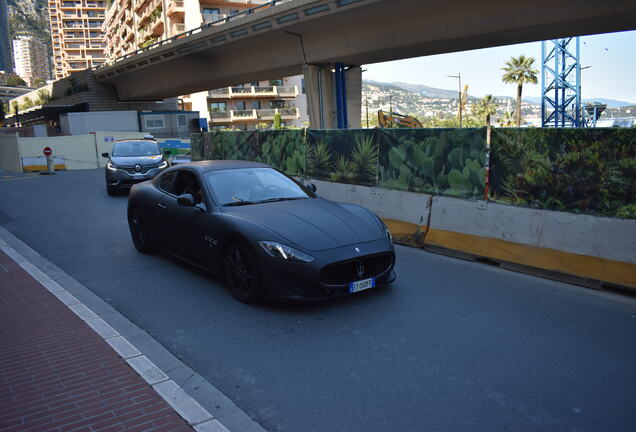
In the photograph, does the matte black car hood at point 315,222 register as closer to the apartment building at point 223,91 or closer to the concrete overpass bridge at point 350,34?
the concrete overpass bridge at point 350,34

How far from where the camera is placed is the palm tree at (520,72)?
3088 inches

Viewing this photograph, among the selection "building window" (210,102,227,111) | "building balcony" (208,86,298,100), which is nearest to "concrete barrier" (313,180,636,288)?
"building balcony" (208,86,298,100)

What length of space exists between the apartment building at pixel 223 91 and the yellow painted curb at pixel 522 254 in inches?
2509

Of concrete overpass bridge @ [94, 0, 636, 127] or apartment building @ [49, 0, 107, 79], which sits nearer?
concrete overpass bridge @ [94, 0, 636, 127]

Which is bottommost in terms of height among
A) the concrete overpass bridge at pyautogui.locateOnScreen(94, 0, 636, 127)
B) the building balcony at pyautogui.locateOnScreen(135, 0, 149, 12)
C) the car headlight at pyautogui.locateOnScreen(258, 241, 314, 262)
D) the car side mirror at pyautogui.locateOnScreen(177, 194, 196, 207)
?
the car headlight at pyautogui.locateOnScreen(258, 241, 314, 262)

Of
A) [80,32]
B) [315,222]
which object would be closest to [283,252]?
[315,222]

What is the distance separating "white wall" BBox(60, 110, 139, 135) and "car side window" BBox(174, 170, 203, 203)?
4387 centimetres

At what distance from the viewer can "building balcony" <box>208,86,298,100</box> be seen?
72062mm

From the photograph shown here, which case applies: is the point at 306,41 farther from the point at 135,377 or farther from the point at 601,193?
the point at 135,377

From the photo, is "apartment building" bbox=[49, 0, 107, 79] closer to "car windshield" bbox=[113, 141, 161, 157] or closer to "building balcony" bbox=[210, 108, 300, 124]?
"building balcony" bbox=[210, 108, 300, 124]

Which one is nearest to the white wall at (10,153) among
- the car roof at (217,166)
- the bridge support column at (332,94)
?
the bridge support column at (332,94)

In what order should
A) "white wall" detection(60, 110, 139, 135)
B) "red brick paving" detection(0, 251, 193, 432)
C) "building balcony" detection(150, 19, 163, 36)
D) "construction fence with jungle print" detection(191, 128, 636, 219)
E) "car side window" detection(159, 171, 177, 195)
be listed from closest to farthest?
"red brick paving" detection(0, 251, 193, 432), "construction fence with jungle print" detection(191, 128, 636, 219), "car side window" detection(159, 171, 177, 195), "white wall" detection(60, 110, 139, 135), "building balcony" detection(150, 19, 163, 36)

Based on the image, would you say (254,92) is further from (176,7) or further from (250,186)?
(250,186)

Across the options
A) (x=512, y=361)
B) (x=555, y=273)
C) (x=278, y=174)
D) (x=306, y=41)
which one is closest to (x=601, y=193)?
(x=555, y=273)
